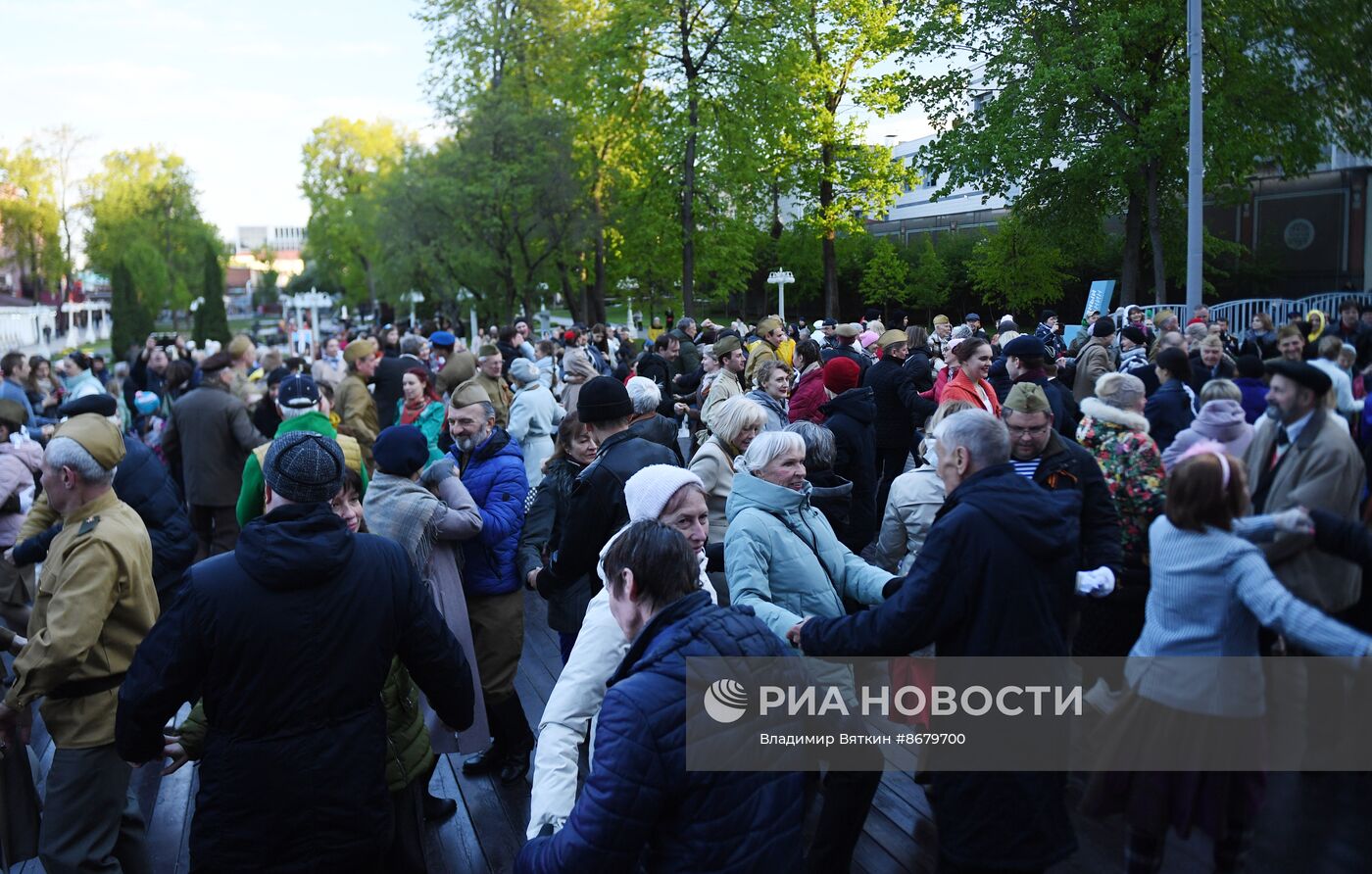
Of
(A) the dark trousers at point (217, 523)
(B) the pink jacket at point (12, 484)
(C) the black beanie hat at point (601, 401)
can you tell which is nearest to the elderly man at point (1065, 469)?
(C) the black beanie hat at point (601, 401)

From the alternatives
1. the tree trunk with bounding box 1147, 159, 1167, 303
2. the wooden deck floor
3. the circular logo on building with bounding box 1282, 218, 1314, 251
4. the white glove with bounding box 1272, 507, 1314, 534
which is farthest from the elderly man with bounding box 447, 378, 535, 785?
the circular logo on building with bounding box 1282, 218, 1314, 251

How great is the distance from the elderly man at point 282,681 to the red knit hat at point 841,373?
5981 mm

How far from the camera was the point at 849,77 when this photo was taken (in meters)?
36.7

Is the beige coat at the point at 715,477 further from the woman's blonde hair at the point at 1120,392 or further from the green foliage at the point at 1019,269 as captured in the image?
the green foliage at the point at 1019,269

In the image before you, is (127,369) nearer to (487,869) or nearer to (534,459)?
(534,459)

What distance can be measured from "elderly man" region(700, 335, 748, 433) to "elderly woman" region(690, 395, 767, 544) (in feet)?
8.04

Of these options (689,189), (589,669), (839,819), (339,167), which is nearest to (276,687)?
(589,669)

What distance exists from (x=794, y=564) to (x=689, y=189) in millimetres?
22124

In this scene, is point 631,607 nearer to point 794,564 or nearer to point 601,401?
point 794,564

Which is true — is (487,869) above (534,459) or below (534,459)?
below

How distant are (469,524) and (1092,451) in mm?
2945

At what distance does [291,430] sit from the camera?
514 centimetres

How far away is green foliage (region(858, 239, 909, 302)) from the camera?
41.1 metres

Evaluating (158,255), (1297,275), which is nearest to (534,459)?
(1297,275)
